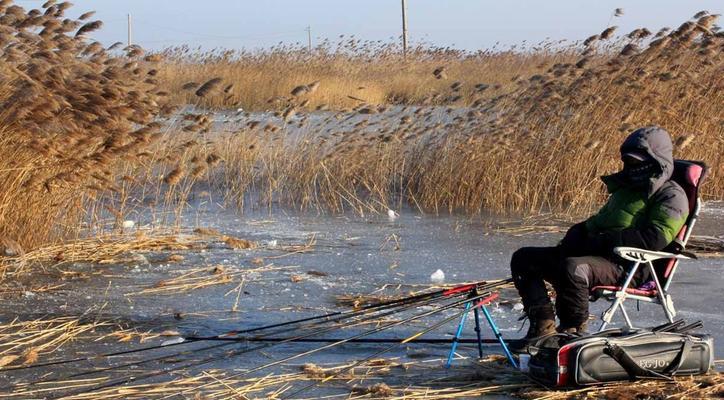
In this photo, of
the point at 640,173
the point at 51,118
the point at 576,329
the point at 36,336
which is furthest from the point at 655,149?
the point at 51,118

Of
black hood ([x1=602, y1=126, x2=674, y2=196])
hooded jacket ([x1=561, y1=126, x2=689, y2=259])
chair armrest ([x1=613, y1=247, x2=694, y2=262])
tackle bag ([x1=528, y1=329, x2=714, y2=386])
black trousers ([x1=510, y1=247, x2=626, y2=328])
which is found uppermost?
black hood ([x1=602, y1=126, x2=674, y2=196])

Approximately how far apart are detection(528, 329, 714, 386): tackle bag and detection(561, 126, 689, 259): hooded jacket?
23.4 inches

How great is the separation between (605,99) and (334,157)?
3398 mm

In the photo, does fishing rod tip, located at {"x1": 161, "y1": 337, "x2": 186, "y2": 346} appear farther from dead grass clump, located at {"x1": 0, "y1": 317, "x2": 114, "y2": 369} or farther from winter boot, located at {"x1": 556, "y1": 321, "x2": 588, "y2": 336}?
winter boot, located at {"x1": 556, "y1": 321, "x2": 588, "y2": 336}

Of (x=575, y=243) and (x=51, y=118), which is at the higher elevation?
(x=51, y=118)

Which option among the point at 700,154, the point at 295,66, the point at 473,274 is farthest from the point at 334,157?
the point at 295,66

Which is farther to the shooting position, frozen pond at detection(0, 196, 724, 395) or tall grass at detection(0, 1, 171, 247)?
tall grass at detection(0, 1, 171, 247)

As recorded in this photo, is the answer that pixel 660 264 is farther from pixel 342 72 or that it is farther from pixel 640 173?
pixel 342 72

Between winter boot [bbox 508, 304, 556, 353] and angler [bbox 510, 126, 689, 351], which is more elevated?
angler [bbox 510, 126, 689, 351]

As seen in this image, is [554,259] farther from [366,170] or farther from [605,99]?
[366,170]

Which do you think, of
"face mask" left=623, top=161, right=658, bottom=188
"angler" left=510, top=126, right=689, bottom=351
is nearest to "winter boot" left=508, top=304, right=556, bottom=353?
→ "angler" left=510, top=126, right=689, bottom=351

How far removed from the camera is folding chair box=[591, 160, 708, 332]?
5996mm

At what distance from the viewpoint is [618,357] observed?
18.0ft

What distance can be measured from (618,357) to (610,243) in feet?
2.80
